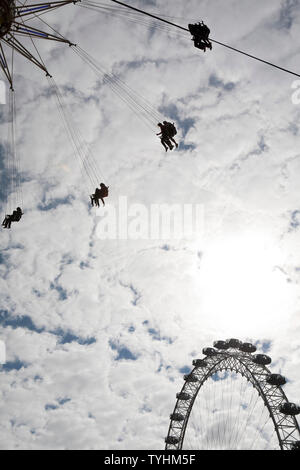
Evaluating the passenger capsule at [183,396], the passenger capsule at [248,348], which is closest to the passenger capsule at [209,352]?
the passenger capsule at [248,348]

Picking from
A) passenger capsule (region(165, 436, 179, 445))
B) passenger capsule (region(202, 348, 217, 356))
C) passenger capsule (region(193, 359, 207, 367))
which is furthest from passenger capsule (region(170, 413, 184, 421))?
passenger capsule (region(202, 348, 217, 356))

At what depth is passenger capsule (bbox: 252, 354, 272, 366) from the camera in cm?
2936

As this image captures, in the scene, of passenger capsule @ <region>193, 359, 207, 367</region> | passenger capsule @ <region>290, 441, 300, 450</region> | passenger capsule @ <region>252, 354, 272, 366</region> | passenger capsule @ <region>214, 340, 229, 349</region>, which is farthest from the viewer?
passenger capsule @ <region>193, 359, 207, 367</region>

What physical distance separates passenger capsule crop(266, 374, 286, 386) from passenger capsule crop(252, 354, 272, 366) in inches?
62.3

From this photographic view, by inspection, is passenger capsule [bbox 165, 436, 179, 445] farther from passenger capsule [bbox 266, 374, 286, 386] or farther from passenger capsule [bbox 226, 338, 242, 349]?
passenger capsule [bbox 266, 374, 286, 386]

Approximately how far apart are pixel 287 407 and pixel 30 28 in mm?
30540

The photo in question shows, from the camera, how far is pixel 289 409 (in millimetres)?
25156

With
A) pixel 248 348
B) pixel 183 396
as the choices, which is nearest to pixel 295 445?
pixel 248 348

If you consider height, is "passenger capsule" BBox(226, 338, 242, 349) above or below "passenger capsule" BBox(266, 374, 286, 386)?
above

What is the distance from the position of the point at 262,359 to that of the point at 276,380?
2476mm

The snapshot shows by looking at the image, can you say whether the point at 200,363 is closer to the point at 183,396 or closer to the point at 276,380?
the point at 183,396

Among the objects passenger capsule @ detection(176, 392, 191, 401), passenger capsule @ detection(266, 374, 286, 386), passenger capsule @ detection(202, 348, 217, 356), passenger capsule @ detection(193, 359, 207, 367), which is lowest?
passenger capsule @ detection(176, 392, 191, 401)
